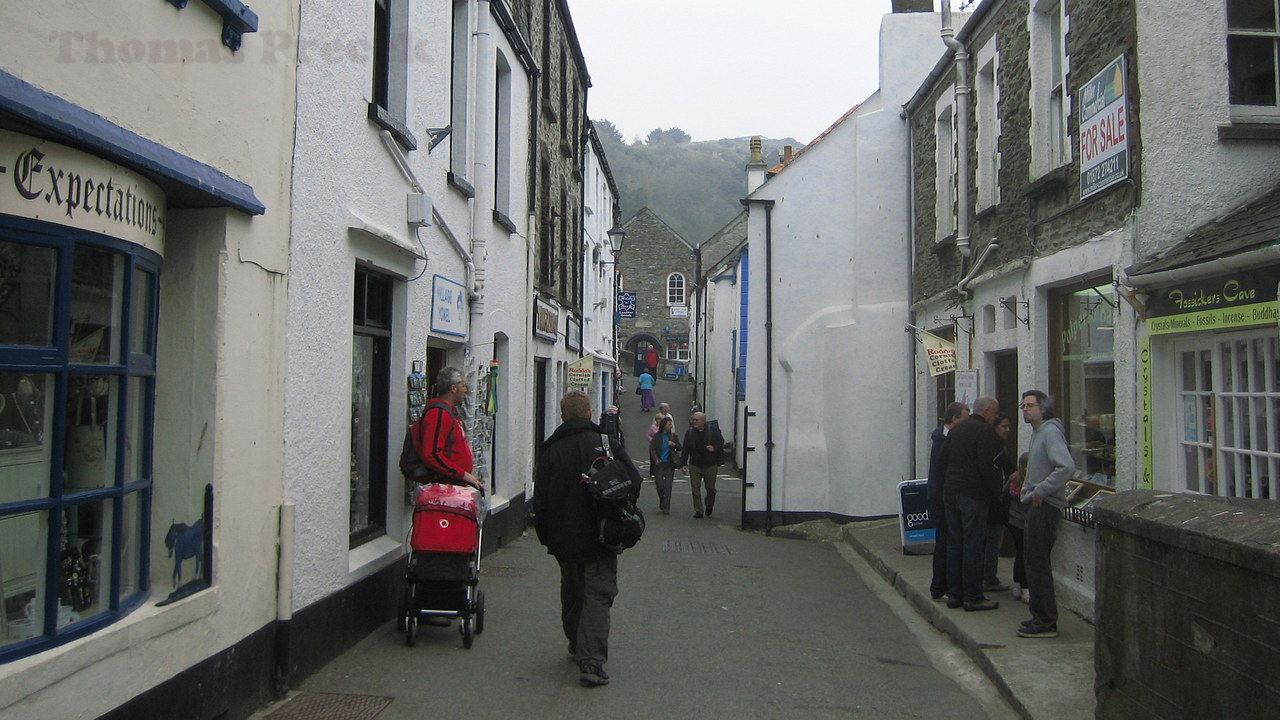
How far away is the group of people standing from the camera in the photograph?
6859 millimetres

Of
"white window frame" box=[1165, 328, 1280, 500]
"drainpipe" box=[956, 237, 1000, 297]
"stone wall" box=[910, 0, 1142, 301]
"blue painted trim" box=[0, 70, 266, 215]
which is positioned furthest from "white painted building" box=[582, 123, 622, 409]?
"blue painted trim" box=[0, 70, 266, 215]

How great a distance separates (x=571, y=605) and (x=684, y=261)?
46.5 meters

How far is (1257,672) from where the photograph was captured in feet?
11.4

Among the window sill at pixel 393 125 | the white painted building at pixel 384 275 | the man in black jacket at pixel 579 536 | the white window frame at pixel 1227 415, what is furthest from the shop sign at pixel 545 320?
the white window frame at pixel 1227 415

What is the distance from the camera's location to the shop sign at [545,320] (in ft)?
47.8

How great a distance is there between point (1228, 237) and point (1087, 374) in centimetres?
233

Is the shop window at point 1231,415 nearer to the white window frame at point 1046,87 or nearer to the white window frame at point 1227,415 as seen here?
the white window frame at point 1227,415

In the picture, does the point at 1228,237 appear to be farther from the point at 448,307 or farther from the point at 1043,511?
the point at 448,307

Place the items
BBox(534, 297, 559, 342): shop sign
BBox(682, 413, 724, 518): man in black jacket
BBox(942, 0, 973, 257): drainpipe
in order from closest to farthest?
BBox(942, 0, 973, 257): drainpipe < BBox(534, 297, 559, 342): shop sign < BBox(682, 413, 724, 518): man in black jacket

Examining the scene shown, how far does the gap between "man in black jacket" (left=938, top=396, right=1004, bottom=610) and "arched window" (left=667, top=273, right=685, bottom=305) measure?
44238mm

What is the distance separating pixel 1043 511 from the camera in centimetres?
683

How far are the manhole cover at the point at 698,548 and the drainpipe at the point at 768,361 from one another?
187 centimetres

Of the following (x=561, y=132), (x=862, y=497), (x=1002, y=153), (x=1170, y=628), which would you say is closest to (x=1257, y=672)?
(x=1170, y=628)

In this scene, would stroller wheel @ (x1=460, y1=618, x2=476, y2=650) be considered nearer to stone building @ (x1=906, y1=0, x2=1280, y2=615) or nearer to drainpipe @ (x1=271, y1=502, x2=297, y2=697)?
drainpipe @ (x1=271, y1=502, x2=297, y2=697)
